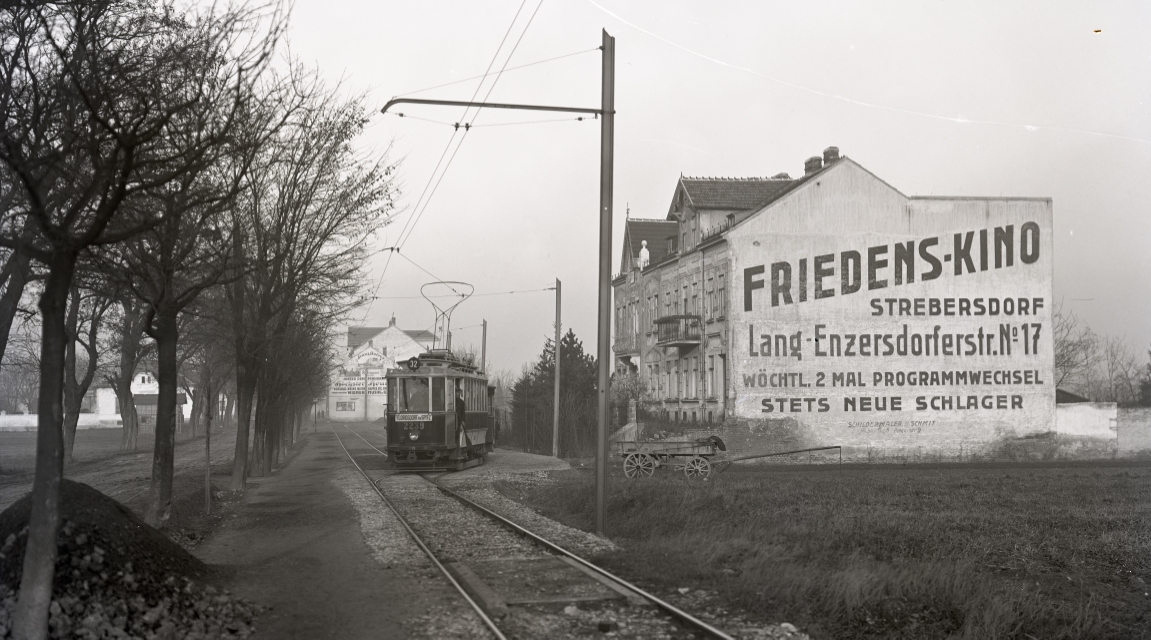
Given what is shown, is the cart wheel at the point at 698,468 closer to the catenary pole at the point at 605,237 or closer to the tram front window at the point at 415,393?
the tram front window at the point at 415,393

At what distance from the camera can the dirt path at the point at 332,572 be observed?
28.5ft

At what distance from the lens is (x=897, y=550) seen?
485 inches

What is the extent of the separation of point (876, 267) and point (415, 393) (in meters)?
19.8

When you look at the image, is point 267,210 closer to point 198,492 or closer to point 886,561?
point 198,492

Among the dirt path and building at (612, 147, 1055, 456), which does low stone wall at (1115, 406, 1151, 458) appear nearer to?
building at (612, 147, 1055, 456)

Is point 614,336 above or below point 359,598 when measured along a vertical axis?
above

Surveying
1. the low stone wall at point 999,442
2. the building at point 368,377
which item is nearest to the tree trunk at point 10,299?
the low stone wall at point 999,442

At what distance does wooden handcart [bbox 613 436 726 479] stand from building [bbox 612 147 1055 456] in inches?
503

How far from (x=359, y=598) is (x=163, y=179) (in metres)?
4.59

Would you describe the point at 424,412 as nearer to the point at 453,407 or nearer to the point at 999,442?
the point at 453,407

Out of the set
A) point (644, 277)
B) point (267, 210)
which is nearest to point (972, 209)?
A: point (644, 277)

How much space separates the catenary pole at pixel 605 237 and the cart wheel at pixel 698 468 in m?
9.49

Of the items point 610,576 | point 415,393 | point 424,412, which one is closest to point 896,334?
point 424,412

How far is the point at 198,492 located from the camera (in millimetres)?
21891
